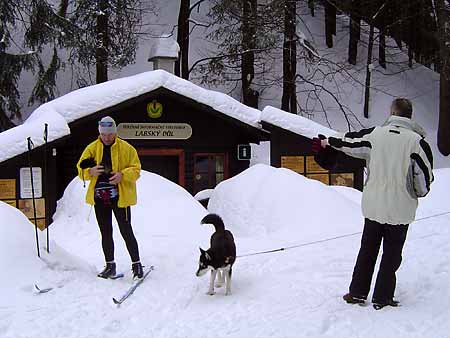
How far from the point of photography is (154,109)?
527 inches

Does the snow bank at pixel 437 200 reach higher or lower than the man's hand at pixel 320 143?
lower

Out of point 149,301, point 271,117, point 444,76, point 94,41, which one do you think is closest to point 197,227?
point 149,301

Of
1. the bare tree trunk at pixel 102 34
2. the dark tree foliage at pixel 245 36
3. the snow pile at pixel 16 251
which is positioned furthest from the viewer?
the dark tree foliage at pixel 245 36

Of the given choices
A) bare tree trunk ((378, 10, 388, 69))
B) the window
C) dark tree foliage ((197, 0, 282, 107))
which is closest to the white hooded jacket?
the window

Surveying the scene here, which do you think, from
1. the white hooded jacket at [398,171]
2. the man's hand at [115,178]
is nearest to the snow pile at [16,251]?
the man's hand at [115,178]

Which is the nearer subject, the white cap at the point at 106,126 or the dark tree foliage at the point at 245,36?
the white cap at the point at 106,126

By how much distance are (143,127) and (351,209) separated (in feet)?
18.2

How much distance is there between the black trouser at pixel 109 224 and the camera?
609 cm

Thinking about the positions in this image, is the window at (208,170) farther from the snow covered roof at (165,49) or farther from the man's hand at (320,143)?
the man's hand at (320,143)

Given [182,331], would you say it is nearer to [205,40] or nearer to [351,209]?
[351,209]

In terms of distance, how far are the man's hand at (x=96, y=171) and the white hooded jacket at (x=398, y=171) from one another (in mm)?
2648

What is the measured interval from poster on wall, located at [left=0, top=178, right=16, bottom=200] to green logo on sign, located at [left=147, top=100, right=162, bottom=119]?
3384 mm

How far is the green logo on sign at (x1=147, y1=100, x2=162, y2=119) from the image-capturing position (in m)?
13.4

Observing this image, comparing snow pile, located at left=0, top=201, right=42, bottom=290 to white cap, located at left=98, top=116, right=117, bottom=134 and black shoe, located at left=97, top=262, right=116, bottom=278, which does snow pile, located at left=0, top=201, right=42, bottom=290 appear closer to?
black shoe, located at left=97, top=262, right=116, bottom=278
